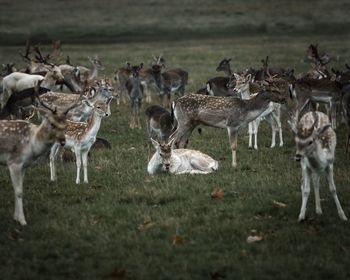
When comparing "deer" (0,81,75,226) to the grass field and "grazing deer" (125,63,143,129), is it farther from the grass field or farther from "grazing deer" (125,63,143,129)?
"grazing deer" (125,63,143,129)

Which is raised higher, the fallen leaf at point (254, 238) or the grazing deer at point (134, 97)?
the fallen leaf at point (254, 238)

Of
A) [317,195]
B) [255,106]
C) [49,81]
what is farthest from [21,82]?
[317,195]

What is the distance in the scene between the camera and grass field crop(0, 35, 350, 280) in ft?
23.5

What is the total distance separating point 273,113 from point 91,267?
7993 mm

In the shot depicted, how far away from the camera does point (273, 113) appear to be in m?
14.5

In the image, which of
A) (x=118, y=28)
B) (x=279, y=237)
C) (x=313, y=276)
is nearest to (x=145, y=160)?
(x=279, y=237)

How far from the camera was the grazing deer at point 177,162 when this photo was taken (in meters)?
11.2

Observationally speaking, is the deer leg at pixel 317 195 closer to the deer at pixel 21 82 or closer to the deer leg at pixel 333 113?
the deer leg at pixel 333 113

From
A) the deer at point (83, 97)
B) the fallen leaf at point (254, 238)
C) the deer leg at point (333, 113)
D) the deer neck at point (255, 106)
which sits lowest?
the deer leg at point (333, 113)

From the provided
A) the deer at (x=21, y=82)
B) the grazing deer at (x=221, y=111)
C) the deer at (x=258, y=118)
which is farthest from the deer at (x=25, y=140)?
the deer at (x=21, y=82)

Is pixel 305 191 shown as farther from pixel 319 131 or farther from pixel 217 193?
pixel 217 193

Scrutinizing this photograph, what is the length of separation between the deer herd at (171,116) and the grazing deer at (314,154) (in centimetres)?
1

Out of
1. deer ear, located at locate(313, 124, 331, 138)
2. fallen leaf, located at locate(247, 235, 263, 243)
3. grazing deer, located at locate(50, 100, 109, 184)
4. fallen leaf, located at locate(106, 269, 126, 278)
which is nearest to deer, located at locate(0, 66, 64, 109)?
grazing deer, located at locate(50, 100, 109, 184)

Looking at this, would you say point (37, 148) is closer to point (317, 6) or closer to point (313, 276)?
point (313, 276)
